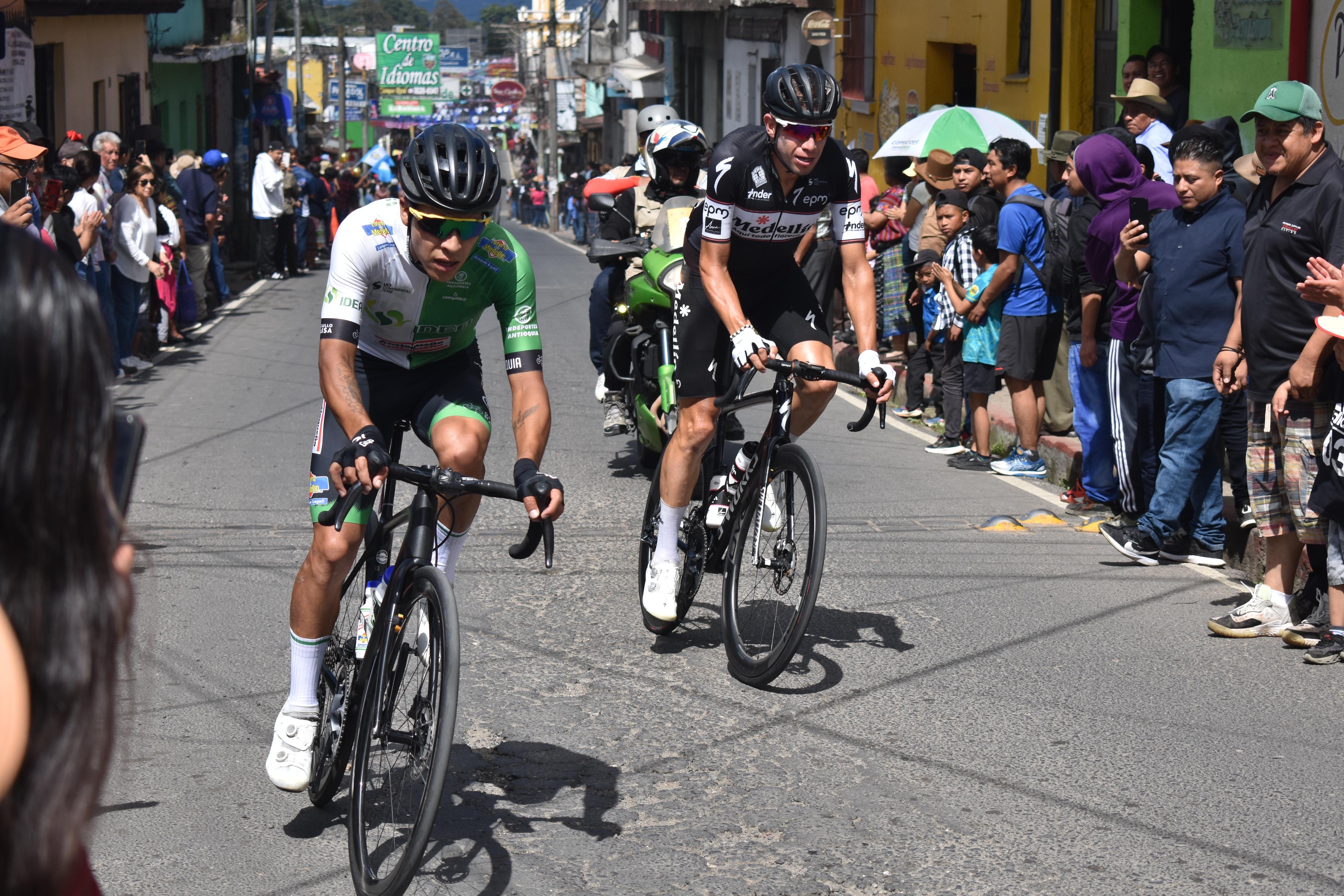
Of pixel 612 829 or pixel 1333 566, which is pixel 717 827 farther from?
pixel 1333 566

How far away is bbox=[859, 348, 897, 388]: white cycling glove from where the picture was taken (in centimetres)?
496

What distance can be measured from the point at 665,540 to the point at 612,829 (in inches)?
70.0

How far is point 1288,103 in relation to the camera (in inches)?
221

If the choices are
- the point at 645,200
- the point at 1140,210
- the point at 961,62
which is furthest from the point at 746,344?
the point at 961,62

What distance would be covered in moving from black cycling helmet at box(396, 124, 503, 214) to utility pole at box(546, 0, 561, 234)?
54959 mm

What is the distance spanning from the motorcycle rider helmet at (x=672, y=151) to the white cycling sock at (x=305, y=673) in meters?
5.40

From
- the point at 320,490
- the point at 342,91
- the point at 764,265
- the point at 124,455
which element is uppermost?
the point at 342,91

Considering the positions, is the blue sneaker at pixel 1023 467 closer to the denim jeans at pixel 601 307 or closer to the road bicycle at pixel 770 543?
the denim jeans at pixel 601 307

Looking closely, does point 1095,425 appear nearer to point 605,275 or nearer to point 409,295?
point 605,275

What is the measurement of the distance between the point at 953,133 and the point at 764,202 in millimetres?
7445

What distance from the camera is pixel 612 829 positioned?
161 inches

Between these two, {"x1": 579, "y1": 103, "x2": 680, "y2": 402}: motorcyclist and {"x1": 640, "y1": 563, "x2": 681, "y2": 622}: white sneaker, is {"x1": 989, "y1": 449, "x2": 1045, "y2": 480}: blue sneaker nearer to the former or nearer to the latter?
{"x1": 579, "y1": 103, "x2": 680, "y2": 402}: motorcyclist

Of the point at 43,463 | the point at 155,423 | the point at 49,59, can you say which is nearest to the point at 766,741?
the point at 43,463

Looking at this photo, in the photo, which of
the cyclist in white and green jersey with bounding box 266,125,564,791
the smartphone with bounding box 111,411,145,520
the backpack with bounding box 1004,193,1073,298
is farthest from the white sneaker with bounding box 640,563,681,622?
the smartphone with bounding box 111,411,145,520
